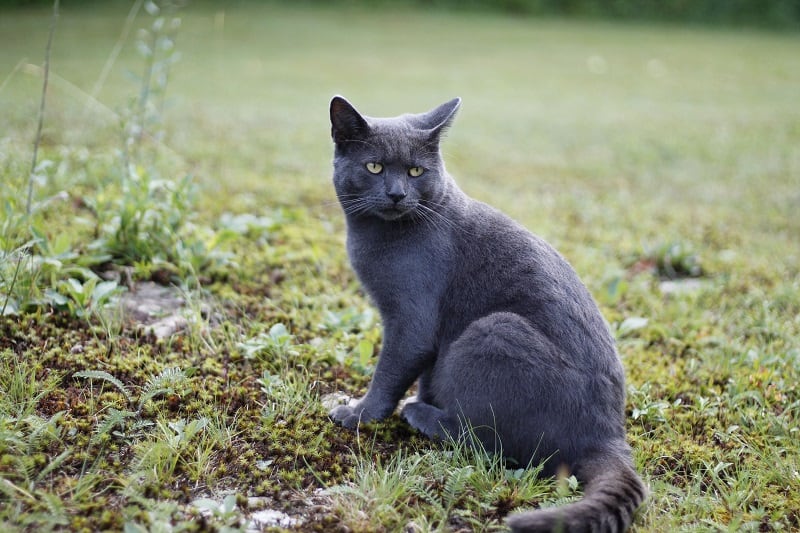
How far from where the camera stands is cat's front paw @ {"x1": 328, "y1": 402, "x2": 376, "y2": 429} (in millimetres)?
2727

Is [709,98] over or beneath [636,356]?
over

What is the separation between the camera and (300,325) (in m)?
3.43

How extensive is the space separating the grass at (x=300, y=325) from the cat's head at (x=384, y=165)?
70 centimetres

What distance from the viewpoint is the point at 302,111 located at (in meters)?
9.46

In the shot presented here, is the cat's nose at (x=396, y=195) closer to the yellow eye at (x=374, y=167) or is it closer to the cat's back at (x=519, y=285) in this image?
the yellow eye at (x=374, y=167)

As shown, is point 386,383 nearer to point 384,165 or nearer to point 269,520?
point 269,520

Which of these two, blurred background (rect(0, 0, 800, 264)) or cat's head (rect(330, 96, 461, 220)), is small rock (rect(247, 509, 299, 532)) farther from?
blurred background (rect(0, 0, 800, 264))

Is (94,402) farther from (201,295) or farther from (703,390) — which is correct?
(703,390)

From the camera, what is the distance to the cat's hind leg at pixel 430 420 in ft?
8.72

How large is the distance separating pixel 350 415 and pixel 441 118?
4.63 ft

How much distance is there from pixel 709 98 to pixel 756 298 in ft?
29.3

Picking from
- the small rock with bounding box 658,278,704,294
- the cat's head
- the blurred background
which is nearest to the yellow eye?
the cat's head

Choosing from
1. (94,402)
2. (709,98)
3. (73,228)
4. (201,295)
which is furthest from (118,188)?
(709,98)

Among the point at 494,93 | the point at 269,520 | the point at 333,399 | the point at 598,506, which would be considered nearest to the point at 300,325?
the point at 333,399
